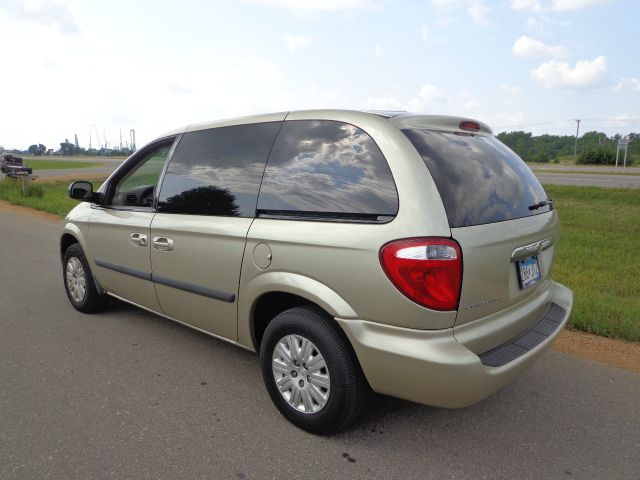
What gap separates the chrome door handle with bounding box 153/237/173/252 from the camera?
3.31 m

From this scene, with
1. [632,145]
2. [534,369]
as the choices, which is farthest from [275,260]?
[632,145]

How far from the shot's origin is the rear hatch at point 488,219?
2.27m

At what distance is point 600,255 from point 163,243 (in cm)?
687

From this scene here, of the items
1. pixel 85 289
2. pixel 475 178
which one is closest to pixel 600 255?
pixel 475 178

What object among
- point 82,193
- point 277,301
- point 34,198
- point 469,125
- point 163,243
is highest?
point 469,125

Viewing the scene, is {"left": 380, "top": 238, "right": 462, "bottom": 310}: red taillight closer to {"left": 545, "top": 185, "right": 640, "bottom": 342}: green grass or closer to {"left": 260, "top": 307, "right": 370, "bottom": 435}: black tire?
{"left": 260, "top": 307, "right": 370, "bottom": 435}: black tire

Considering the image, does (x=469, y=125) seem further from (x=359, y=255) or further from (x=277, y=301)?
(x=277, y=301)

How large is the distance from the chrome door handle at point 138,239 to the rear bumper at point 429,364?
1873 mm

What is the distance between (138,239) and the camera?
3.61 metres

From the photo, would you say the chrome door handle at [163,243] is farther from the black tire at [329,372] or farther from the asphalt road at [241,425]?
the black tire at [329,372]

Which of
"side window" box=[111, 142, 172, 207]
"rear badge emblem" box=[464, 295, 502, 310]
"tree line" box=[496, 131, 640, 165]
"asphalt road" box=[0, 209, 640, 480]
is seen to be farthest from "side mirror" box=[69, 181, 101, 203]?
"tree line" box=[496, 131, 640, 165]

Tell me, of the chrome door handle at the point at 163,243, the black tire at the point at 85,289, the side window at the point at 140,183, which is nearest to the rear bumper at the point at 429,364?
the chrome door handle at the point at 163,243

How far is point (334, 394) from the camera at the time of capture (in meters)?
2.47

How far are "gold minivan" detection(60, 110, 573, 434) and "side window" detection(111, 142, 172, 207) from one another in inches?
17.7
